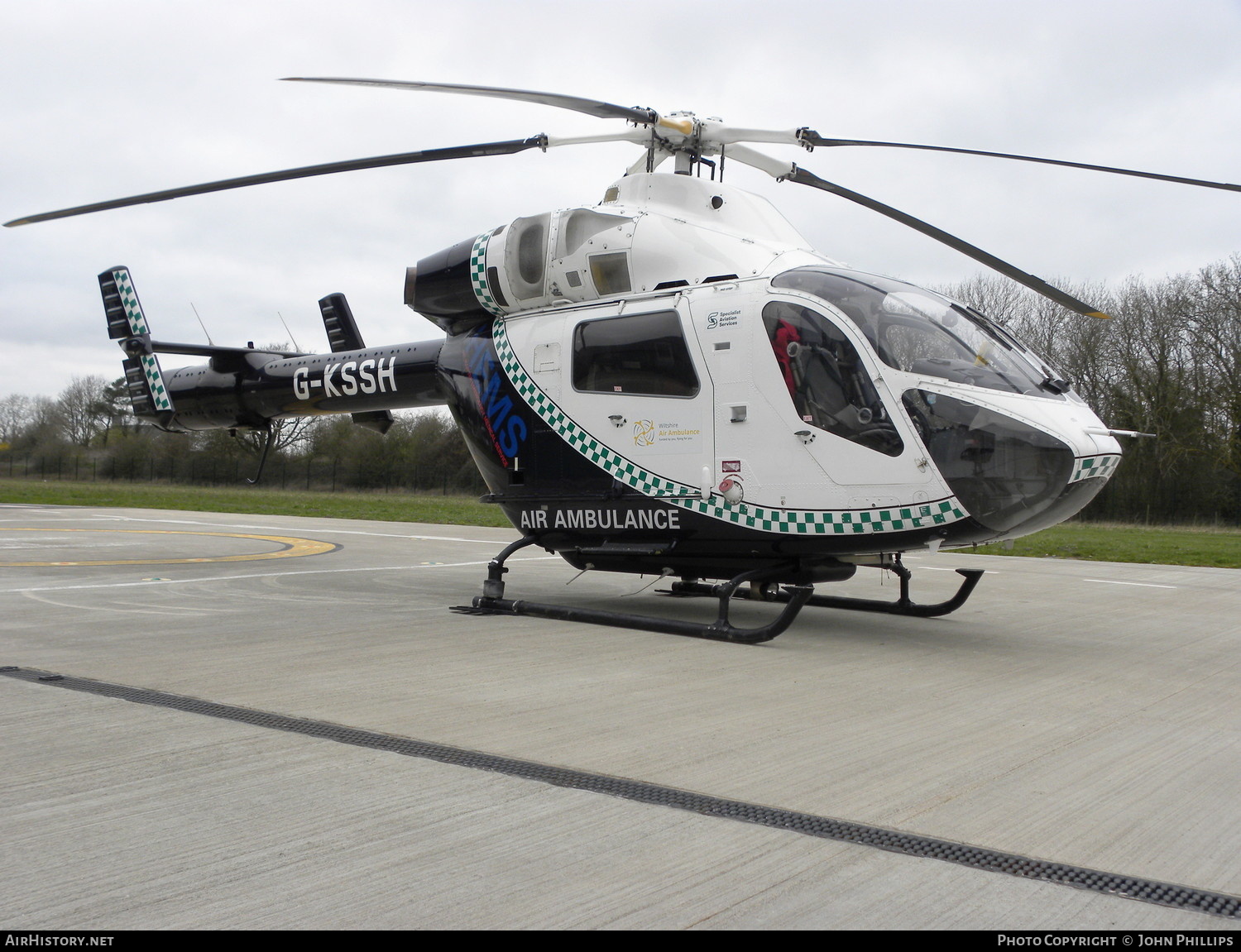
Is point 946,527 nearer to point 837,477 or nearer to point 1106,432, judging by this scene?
point 837,477

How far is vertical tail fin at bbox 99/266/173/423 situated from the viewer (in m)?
11.5

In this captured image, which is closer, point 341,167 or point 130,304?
point 341,167

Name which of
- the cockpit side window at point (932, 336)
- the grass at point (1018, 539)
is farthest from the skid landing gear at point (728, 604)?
the grass at point (1018, 539)

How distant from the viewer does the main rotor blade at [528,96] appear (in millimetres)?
6504

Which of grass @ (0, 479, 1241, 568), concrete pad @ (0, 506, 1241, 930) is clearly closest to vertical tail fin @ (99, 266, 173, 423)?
concrete pad @ (0, 506, 1241, 930)

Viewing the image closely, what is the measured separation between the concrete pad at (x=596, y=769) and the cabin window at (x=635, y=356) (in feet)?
6.36

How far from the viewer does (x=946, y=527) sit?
6.48 metres

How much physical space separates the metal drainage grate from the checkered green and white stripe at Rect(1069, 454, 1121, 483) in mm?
3868

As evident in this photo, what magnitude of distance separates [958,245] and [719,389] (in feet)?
7.35

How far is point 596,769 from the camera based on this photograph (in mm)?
3701

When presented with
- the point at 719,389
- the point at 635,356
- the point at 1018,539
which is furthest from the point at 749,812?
the point at 1018,539

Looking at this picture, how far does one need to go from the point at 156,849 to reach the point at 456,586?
25.0ft

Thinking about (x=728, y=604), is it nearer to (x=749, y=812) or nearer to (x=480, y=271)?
(x=480, y=271)

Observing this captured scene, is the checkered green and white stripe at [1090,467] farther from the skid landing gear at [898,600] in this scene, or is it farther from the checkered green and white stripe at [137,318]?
the checkered green and white stripe at [137,318]
